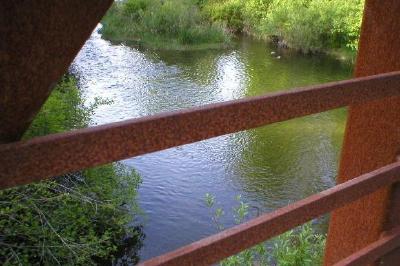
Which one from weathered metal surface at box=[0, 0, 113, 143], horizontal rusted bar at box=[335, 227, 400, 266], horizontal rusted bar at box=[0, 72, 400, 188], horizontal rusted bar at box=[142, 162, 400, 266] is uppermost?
weathered metal surface at box=[0, 0, 113, 143]

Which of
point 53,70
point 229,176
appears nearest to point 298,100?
point 53,70

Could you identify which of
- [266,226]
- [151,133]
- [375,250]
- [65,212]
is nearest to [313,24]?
[65,212]

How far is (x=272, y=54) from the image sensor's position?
22.3 metres

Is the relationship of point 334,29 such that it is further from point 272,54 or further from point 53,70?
point 53,70

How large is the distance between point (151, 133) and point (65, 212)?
20.9 ft

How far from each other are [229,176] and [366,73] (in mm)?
9473

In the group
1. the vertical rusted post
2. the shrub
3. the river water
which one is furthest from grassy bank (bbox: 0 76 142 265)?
the shrub

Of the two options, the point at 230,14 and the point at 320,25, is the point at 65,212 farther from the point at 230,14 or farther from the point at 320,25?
the point at 230,14

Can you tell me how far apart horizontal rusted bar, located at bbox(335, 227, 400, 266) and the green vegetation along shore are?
847 inches

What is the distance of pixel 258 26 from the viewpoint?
26.5 m

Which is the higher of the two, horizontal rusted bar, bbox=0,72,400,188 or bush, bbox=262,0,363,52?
→ horizontal rusted bar, bbox=0,72,400,188

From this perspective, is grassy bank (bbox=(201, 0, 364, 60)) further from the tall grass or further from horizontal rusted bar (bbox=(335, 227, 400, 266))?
horizontal rusted bar (bbox=(335, 227, 400, 266))

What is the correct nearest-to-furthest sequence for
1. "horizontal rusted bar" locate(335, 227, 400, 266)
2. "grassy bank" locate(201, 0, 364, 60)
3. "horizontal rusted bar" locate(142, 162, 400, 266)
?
"horizontal rusted bar" locate(142, 162, 400, 266)
"horizontal rusted bar" locate(335, 227, 400, 266)
"grassy bank" locate(201, 0, 364, 60)

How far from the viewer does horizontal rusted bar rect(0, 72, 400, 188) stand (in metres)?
0.64
